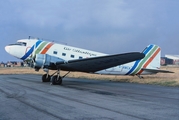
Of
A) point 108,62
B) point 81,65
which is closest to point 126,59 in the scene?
point 108,62

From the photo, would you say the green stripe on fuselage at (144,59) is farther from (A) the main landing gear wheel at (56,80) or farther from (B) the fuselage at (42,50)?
(A) the main landing gear wheel at (56,80)

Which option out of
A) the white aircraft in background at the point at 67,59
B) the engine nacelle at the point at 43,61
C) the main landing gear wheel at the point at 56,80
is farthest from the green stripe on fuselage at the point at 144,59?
the engine nacelle at the point at 43,61

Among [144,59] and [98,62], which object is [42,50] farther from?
[144,59]

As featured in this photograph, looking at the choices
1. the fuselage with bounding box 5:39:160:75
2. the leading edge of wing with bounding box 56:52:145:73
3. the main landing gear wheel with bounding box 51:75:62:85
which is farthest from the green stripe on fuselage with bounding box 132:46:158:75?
the main landing gear wheel with bounding box 51:75:62:85

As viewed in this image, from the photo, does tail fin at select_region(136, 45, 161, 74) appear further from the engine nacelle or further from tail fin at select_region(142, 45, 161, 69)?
the engine nacelle

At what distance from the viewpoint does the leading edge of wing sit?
620 inches

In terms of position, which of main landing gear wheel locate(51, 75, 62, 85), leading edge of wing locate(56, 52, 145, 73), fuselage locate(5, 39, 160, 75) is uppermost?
fuselage locate(5, 39, 160, 75)

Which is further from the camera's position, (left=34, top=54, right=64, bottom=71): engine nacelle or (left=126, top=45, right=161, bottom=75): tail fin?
(left=126, top=45, right=161, bottom=75): tail fin

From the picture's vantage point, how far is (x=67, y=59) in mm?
19359

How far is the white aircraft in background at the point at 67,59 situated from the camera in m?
16.6

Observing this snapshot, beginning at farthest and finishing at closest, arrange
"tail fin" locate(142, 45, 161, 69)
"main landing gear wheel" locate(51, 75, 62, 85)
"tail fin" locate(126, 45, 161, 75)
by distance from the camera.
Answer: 1. "tail fin" locate(142, 45, 161, 69)
2. "tail fin" locate(126, 45, 161, 75)
3. "main landing gear wheel" locate(51, 75, 62, 85)

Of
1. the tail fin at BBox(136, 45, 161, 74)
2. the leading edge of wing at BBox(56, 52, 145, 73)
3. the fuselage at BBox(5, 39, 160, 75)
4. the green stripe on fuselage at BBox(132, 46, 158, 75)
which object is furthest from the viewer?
the tail fin at BBox(136, 45, 161, 74)

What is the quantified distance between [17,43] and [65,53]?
4.27m

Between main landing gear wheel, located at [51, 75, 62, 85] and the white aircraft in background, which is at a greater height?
the white aircraft in background
